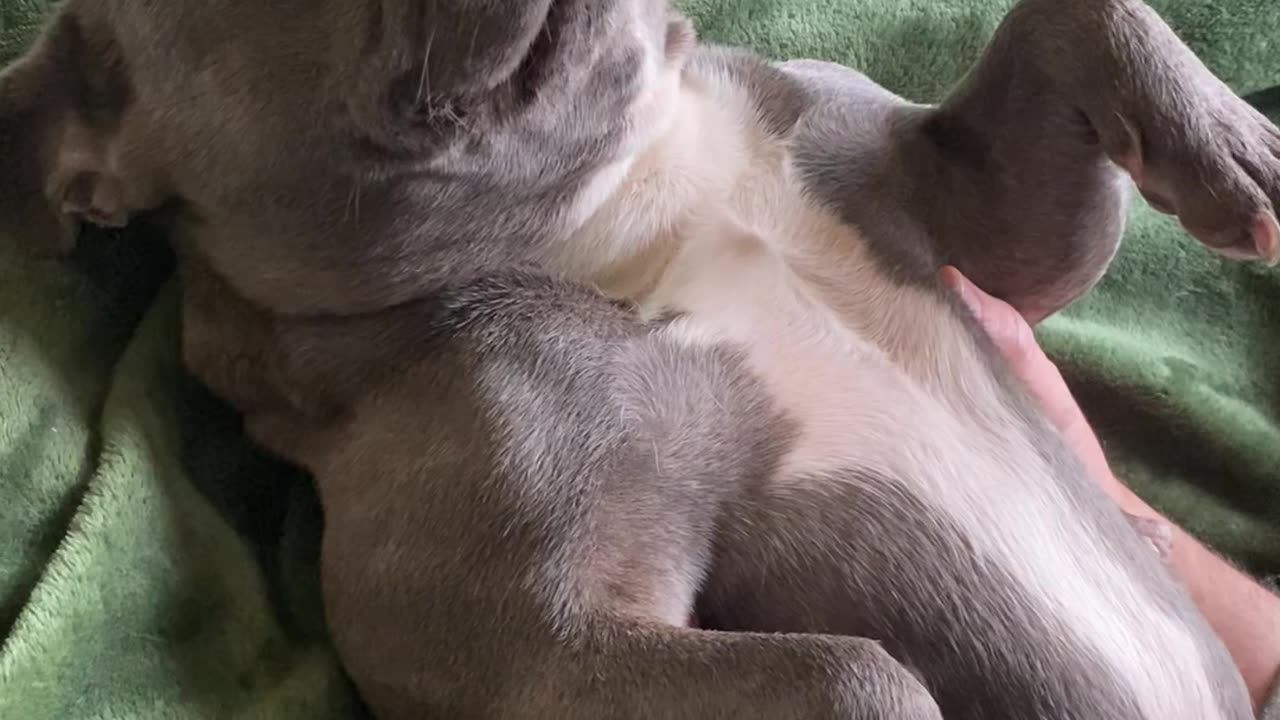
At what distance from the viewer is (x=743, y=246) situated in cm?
151

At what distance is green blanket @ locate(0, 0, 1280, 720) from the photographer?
1396 mm

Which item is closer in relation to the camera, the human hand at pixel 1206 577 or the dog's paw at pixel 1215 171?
the dog's paw at pixel 1215 171

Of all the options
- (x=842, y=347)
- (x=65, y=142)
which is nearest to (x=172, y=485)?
(x=65, y=142)

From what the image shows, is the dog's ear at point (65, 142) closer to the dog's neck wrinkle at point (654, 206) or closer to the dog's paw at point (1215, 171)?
the dog's neck wrinkle at point (654, 206)

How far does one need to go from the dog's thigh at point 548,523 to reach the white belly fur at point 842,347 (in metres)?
0.06

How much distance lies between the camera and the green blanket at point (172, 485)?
1396 millimetres

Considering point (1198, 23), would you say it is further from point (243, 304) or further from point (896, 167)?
point (243, 304)

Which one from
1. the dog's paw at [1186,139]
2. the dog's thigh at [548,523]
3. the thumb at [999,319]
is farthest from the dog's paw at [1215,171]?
the dog's thigh at [548,523]

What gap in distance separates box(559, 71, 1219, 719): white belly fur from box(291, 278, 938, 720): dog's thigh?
0.06 meters

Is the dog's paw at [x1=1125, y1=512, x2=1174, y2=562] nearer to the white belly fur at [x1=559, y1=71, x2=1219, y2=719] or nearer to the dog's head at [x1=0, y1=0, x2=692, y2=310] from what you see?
the white belly fur at [x1=559, y1=71, x2=1219, y2=719]

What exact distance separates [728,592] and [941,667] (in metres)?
0.21

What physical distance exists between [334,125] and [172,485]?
0.46m

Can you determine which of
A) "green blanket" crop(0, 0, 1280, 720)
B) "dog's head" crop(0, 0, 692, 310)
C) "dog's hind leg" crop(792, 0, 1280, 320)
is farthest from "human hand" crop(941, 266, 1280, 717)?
"dog's head" crop(0, 0, 692, 310)

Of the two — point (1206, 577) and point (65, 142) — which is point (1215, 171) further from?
point (65, 142)
